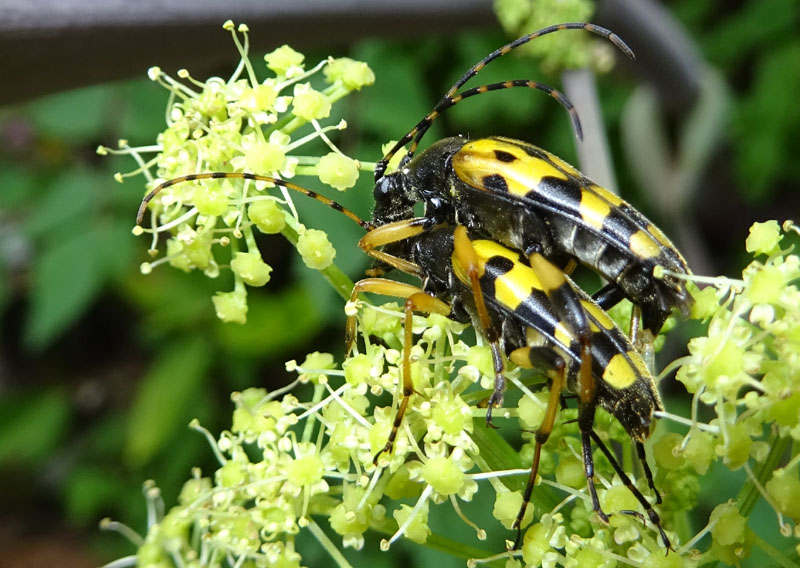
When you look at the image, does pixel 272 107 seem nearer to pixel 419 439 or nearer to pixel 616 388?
pixel 419 439

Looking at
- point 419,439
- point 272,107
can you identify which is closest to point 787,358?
point 419,439

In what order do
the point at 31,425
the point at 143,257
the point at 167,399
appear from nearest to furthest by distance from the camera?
the point at 167,399 → the point at 143,257 → the point at 31,425

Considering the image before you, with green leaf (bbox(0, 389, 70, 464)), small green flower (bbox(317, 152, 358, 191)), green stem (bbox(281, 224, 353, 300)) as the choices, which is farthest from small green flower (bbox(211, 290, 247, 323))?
green leaf (bbox(0, 389, 70, 464))

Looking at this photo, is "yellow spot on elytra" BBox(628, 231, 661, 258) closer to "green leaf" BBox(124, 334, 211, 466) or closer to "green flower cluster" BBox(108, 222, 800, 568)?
"green flower cluster" BBox(108, 222, 800, 568)

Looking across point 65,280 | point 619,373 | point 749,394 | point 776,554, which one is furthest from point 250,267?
Result: point 65,280

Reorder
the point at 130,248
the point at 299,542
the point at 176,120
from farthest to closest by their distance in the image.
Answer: the point at 130,248, the point at 299,542, the point at 176,120

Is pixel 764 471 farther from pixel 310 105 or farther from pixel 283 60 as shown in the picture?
pixel 283 60
